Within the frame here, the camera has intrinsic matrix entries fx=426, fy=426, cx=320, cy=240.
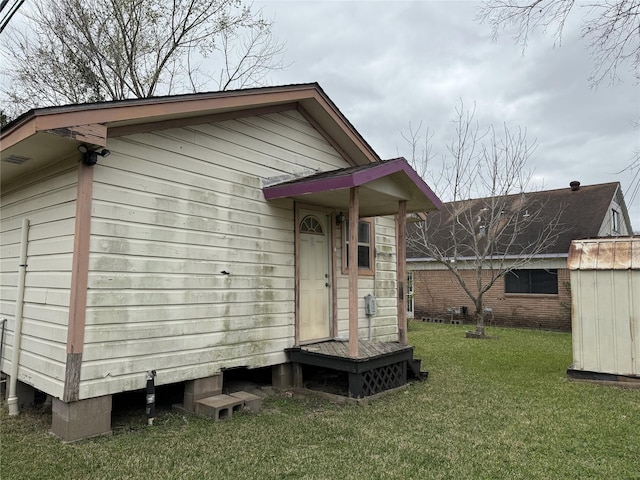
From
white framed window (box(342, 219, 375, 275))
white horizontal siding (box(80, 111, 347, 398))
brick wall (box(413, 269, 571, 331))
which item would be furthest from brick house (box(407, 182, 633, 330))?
white horizontal siding (box(80, 111, 347, 398))

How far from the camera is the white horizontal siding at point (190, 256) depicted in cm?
453

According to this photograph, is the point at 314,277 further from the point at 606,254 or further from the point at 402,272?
the point at 606,254

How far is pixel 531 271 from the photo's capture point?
15203 millimetres

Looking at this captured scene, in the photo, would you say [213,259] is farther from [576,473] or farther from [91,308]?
Result: [576,473]

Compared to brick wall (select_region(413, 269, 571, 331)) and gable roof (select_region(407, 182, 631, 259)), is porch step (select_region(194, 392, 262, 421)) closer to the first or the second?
gable roof (select_region(407, 182, 631, 259))

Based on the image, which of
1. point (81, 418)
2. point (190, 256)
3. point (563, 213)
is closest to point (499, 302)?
point (563, 213)

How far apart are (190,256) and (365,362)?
2669mm

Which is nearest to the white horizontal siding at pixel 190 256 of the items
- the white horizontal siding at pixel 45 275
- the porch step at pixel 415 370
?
the white horizontal siding at pixel 45 275

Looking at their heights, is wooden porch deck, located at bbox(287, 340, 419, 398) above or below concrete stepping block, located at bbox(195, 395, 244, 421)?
above

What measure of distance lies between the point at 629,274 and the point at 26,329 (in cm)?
833

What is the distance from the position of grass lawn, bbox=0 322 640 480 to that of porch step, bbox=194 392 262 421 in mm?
135

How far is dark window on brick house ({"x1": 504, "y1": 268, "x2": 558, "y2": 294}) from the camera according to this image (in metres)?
14.7

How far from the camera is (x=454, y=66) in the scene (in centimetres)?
845

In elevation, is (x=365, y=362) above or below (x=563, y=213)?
below
